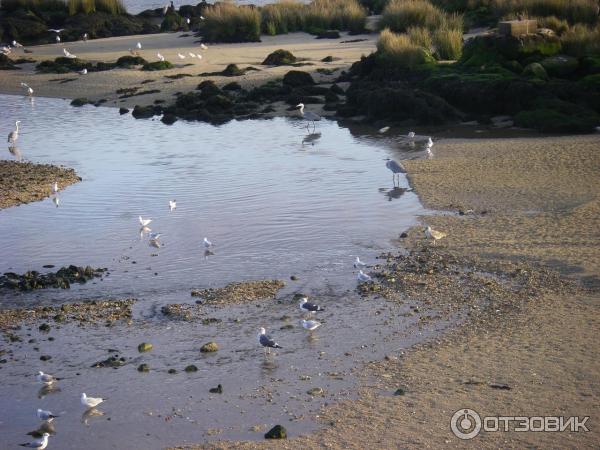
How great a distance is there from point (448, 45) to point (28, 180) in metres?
14.4

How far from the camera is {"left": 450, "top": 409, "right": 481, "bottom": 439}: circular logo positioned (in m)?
7.66

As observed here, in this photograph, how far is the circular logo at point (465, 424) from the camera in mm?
7660

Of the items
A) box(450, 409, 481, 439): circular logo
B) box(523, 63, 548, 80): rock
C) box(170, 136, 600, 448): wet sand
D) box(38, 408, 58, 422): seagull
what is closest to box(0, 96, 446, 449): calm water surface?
box(38, 408, 58, 422): seagull

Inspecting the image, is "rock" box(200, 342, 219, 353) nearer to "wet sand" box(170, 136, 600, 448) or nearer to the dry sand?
"wet sand" box(170, 136, 600, 448)

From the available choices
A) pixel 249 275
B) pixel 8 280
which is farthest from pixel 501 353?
pixel 8 280

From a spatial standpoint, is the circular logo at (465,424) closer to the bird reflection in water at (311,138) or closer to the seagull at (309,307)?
the seagull at (309,307)

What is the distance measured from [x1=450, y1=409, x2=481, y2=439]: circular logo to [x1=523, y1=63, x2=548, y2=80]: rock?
17.2 meters

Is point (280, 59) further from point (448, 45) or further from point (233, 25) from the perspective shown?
point (233, 25)

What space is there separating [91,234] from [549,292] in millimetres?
7318

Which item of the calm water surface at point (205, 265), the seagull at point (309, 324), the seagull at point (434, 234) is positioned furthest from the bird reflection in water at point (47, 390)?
the seagull at point (434, 234)

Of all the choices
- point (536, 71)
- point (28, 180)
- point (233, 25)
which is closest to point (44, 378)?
point (28, 180)

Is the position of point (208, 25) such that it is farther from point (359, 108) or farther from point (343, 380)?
point (343, 380)

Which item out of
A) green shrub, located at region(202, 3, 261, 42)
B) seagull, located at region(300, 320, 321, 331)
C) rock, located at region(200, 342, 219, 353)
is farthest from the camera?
green shrub, located at region(202, 3, 261, 42)

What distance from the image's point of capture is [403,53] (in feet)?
86.5
